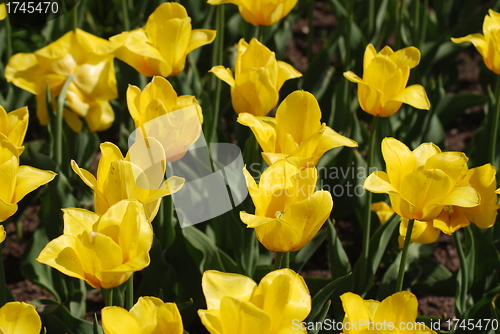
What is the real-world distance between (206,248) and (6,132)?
2.05 feet

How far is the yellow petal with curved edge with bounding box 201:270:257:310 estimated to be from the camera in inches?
39.1

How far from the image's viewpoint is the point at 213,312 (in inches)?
37.3

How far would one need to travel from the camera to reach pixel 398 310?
3.46ft

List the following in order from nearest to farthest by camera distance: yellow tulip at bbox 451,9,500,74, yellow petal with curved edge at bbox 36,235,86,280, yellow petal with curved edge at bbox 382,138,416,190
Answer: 1. yellow petal with curved edge at bbox 36,235,86,280
2. yellow petal with curved edge at bbox 382,138,416,190
3. yellow tulip at bbox 451,9,500,74

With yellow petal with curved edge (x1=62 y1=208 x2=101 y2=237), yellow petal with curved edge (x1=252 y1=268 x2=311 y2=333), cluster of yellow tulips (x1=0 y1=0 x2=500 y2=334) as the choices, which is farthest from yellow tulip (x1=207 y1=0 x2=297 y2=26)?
yellow petal with curved edge (x1=252 y1=268 x2=311 y2=333)

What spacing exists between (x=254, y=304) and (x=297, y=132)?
546 mm

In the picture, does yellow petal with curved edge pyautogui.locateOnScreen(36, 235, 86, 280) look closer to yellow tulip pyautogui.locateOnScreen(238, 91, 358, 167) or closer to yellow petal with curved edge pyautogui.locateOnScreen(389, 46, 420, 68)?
yellow tulip pyautogui.locateOnScreen(238, 91, 358, 167)

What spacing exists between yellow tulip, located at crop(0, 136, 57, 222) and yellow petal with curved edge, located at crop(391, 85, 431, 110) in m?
0.85

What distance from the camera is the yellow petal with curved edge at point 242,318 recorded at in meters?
0.90

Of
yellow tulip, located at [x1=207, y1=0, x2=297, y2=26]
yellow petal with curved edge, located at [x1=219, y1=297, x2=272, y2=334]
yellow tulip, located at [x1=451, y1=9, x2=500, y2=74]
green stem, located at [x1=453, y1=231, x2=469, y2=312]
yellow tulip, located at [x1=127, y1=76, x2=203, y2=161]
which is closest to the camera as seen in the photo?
yellow petal with curved edge, located at [x1=219, y1=297, x2=272, y2=334]

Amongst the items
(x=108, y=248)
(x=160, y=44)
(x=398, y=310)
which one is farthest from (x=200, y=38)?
(x=398, y=310)

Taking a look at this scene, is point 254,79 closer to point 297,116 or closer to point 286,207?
point 297,116

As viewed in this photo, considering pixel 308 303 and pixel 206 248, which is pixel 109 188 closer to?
pixel 308 303

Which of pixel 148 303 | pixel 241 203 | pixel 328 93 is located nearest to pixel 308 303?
pixel 148 303
